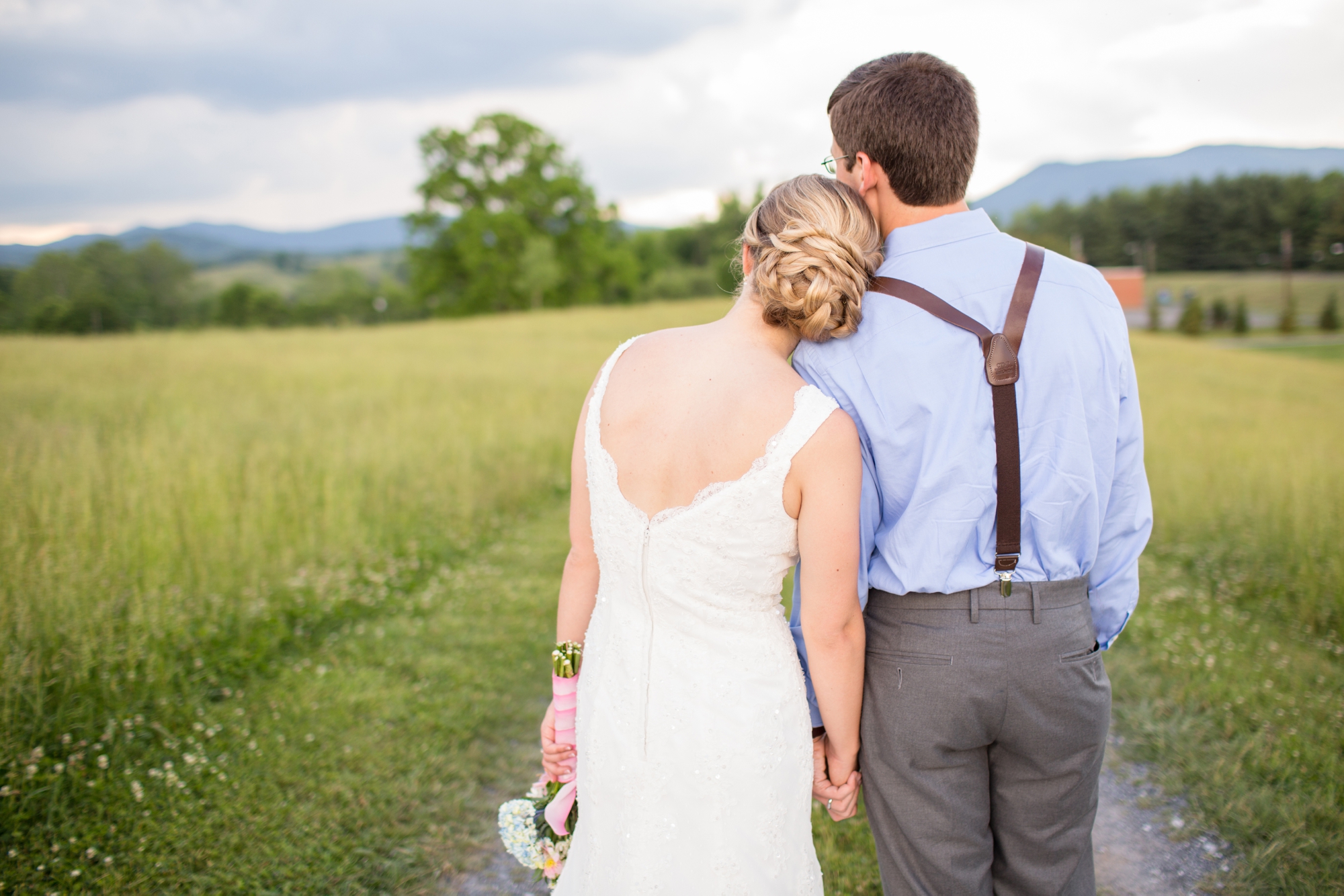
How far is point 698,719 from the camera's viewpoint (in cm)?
188

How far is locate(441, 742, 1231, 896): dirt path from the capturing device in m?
2.97

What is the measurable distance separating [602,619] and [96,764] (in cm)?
299

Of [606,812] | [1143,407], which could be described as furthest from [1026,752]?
[1143,407]

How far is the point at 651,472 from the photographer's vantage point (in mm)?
1795

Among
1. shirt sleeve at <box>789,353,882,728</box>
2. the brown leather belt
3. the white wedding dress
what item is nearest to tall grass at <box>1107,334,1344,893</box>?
the brown leather belt

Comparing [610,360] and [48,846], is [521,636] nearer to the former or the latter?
[48,846]

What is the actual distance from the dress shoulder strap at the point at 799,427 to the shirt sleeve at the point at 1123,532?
78 cm

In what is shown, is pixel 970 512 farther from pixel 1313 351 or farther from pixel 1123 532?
pixel 1313 351

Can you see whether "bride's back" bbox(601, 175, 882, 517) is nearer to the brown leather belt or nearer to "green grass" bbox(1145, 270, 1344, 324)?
the brown leather belt

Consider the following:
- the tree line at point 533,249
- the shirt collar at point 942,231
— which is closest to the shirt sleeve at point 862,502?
the shirt collar at point 942,231

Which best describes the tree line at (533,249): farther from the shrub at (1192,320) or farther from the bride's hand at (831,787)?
the bride's hand at (831,787)

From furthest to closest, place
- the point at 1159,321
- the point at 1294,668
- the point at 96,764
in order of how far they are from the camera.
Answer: the point at 1159,321
the point at 1294,668
the point at 96,764

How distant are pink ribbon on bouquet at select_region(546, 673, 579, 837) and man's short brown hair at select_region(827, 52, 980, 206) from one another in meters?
1.66

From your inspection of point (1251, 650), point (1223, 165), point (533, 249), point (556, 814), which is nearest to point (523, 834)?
point (556, 814)
